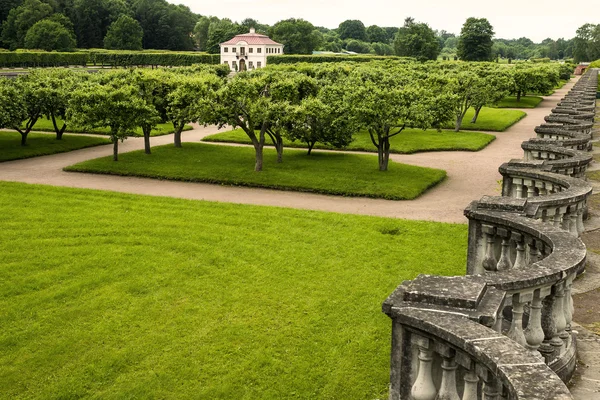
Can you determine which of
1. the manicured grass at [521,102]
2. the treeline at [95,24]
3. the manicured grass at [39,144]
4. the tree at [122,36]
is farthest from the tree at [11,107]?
the tree at [122,36]

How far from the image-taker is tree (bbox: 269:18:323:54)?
13912cm

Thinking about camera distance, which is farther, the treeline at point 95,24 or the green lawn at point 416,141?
the treeline at point 95,24

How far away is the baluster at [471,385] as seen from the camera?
4.82 meters

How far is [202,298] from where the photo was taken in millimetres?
13219

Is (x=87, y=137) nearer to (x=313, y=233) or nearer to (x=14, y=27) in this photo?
(x=313, y=233)

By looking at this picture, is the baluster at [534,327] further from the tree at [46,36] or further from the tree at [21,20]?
the tree at [21,20]

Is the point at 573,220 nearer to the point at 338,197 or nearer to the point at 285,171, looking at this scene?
the point at 338,197

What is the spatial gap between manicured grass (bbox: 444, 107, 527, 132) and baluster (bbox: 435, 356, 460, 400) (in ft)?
121

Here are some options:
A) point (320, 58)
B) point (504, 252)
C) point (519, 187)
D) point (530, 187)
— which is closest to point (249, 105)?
point (519, 187)

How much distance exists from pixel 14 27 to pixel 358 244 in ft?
408

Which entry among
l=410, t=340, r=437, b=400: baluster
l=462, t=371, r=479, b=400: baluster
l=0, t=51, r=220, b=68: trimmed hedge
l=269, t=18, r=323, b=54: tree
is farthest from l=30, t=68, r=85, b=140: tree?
l=269, t=18, r=323, b=54: tree

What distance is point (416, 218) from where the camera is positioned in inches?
817

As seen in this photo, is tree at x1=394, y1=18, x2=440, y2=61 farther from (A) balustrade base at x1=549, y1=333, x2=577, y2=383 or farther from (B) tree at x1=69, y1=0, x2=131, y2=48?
(A) balustrade base at x1=549, y1=333, x2=577, y2=383

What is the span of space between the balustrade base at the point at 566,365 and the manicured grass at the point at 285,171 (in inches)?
677
